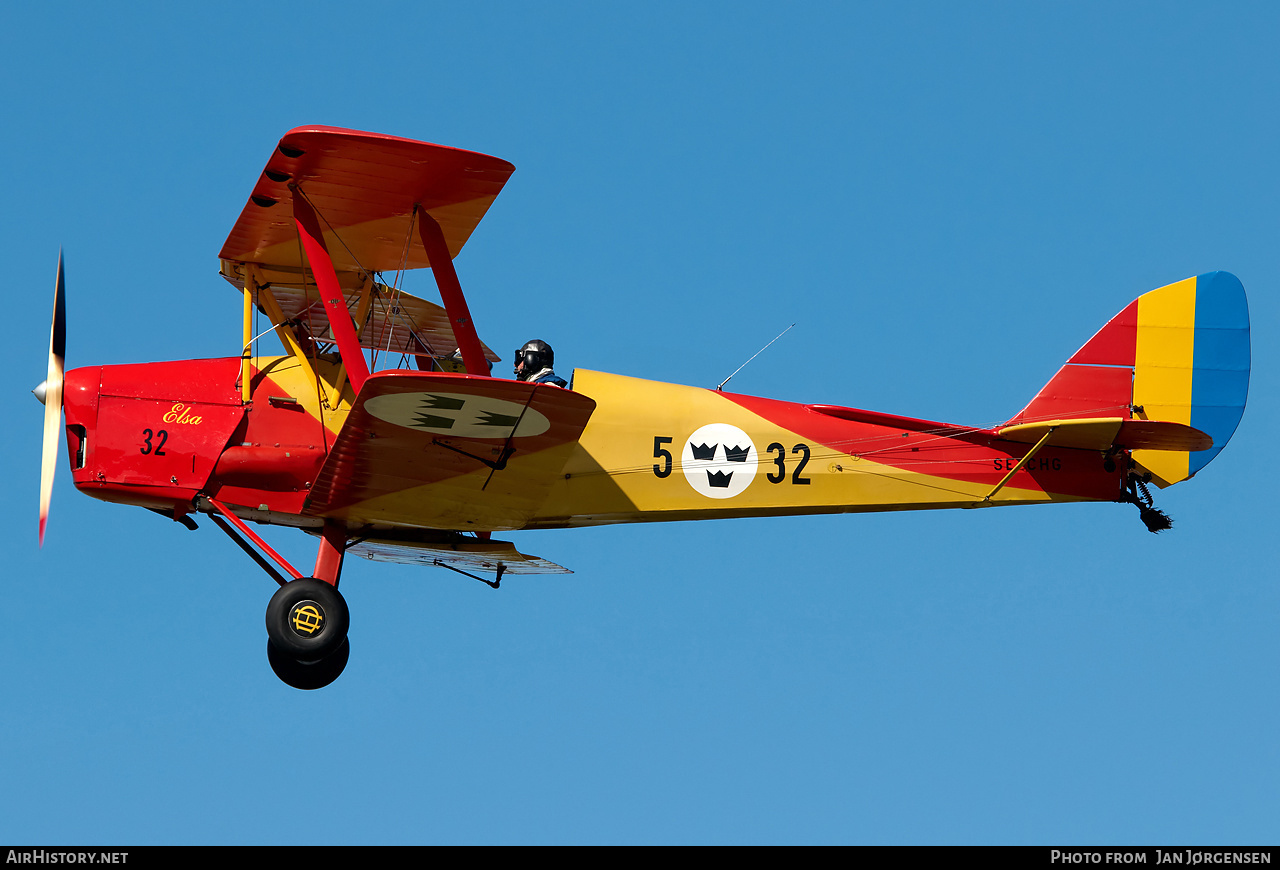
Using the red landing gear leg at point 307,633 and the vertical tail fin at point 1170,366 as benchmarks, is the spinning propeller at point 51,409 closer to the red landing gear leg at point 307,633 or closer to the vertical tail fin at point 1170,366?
the red landing gear leg at point 307,633

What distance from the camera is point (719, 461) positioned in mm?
11164

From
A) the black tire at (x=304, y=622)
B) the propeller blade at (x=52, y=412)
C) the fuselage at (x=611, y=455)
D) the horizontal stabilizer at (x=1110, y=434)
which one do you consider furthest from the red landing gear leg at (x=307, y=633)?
the horizontal stabilizer at (x=1110, y=434)

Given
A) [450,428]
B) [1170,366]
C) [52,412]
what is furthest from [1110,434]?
[52,412]

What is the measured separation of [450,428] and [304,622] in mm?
1743

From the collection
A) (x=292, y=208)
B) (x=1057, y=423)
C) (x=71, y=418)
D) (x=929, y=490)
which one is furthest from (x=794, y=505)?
(x=71, y=418)

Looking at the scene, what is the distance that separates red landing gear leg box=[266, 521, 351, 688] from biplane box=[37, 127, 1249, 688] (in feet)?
0.05

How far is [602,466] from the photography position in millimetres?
10930

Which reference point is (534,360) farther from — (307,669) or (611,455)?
(307,669)

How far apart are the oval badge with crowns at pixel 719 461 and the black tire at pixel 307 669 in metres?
2.87

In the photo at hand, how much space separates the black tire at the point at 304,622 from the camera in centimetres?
1009

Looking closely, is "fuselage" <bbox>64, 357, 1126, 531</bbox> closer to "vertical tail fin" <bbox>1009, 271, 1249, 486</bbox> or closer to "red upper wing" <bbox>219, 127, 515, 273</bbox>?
"vertical tail fin" <bbox>1009, 271, 1249, 486</bbox>

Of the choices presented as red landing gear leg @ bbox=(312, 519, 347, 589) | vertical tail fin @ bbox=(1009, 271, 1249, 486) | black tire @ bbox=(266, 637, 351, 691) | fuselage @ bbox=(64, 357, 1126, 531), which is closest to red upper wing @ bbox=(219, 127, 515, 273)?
fuselage @ bbox=(64, 357, 1126, 531)
